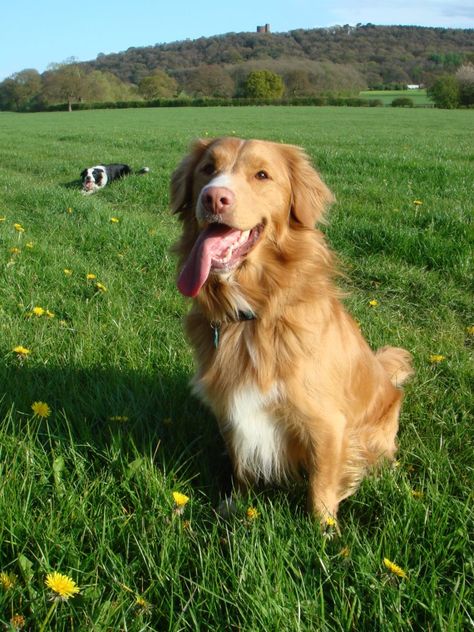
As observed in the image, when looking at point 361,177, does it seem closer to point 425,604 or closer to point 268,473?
point 268,473

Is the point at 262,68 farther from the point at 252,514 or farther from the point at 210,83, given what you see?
the point at 252,514

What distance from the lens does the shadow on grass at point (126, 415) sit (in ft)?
8.27

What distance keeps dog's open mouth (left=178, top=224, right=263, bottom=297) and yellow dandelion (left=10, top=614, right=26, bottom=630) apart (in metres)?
1.30

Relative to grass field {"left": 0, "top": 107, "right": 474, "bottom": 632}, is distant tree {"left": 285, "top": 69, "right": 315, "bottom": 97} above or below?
above

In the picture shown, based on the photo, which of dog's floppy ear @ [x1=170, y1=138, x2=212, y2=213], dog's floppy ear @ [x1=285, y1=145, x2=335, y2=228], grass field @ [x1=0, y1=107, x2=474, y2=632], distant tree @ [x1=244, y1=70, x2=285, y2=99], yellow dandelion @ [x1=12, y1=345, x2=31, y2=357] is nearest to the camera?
grass field @ [x1=0, y1=107, x2=474, y2=632]

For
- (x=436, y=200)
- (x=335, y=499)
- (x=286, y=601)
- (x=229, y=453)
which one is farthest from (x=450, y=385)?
(x=436, y=200)

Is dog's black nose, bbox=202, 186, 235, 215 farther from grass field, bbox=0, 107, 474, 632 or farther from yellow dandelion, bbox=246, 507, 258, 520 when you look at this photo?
yellow dandelion, bbox=246, 507, 258, 520

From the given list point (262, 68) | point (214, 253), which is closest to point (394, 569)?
point (214, 253)

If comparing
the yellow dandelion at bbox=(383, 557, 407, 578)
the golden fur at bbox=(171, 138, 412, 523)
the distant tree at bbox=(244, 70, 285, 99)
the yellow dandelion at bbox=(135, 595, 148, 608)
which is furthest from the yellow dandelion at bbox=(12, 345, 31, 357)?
the distant tree at bbox=(244, 70, 285, 99)

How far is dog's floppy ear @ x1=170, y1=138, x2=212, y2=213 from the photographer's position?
278 centimetres

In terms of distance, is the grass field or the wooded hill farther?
the wooded hill

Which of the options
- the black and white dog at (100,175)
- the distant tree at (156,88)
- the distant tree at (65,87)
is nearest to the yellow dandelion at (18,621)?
the black and white dog at (100,175)

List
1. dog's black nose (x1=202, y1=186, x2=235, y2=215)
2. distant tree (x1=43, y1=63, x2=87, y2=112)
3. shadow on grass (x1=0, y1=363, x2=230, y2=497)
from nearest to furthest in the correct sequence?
1. dog's black nose (x1=202, y1=186, x2=235, y2=215)
2. shadow on grass (x1=0, y1=363, x2=230, y2=497)
3. distant tree (x1=43, y1=63, x2=87, y2=112)

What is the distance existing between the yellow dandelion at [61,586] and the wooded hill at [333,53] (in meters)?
93.4
